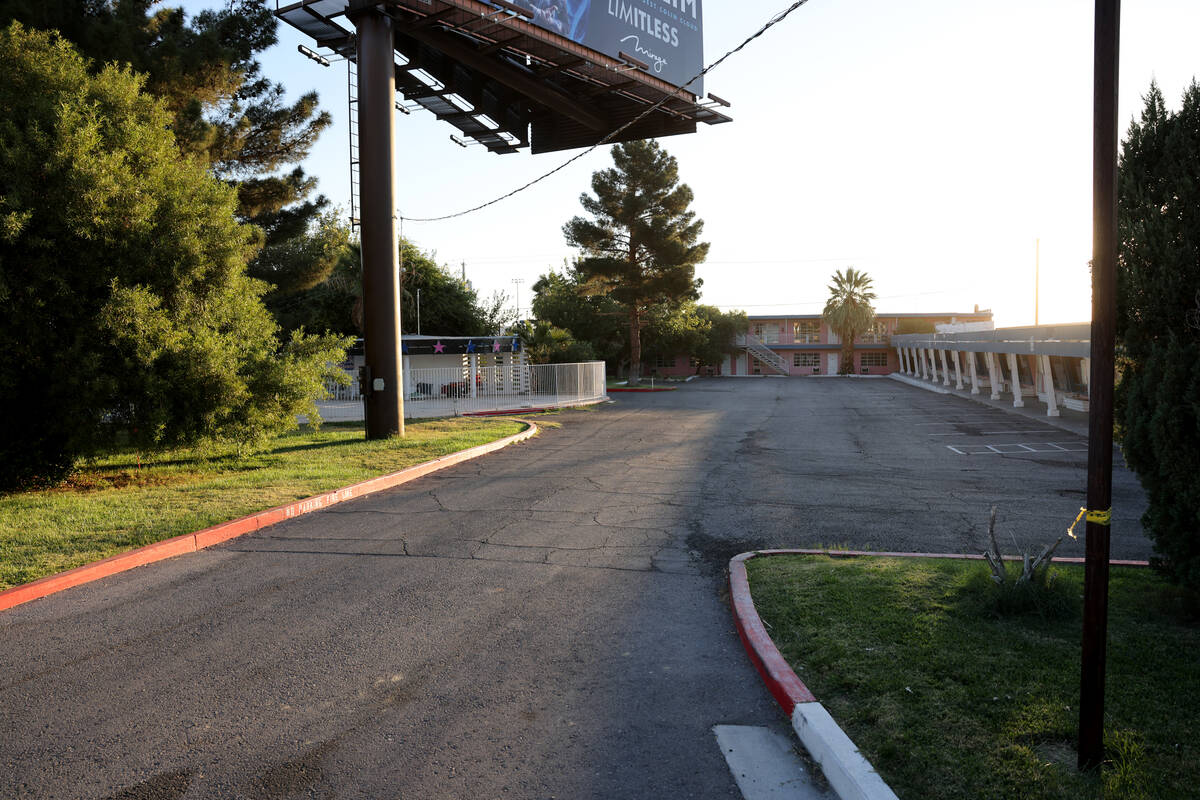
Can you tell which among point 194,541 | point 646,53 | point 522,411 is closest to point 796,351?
point 522,411

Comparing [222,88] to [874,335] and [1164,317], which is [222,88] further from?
[874,335]

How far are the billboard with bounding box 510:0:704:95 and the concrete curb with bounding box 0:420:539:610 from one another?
12.5 m

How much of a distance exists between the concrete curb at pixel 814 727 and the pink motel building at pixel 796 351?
67.6 metres

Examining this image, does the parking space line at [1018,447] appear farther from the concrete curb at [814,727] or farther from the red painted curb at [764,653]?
the concrete curb at [814,727]

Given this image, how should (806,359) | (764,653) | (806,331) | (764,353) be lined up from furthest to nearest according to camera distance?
(806,331)
(806,359)
(764,353)
(764,653)

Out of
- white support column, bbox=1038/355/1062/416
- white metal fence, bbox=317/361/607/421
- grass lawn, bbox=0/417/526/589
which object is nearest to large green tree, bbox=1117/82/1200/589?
grass lawn, bbox=0/417/526/589

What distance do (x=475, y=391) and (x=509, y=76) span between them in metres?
12.0

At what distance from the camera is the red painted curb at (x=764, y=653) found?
14.4 feet

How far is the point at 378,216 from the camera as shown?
17.8 meters

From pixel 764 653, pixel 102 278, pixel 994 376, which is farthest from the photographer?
pixel 994 376

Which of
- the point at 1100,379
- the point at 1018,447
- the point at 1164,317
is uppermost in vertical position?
the point at 1164,317

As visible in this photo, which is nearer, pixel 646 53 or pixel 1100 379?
pixel 1100 379

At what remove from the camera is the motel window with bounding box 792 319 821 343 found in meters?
78.6

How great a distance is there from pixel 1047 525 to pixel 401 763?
8.66 m
